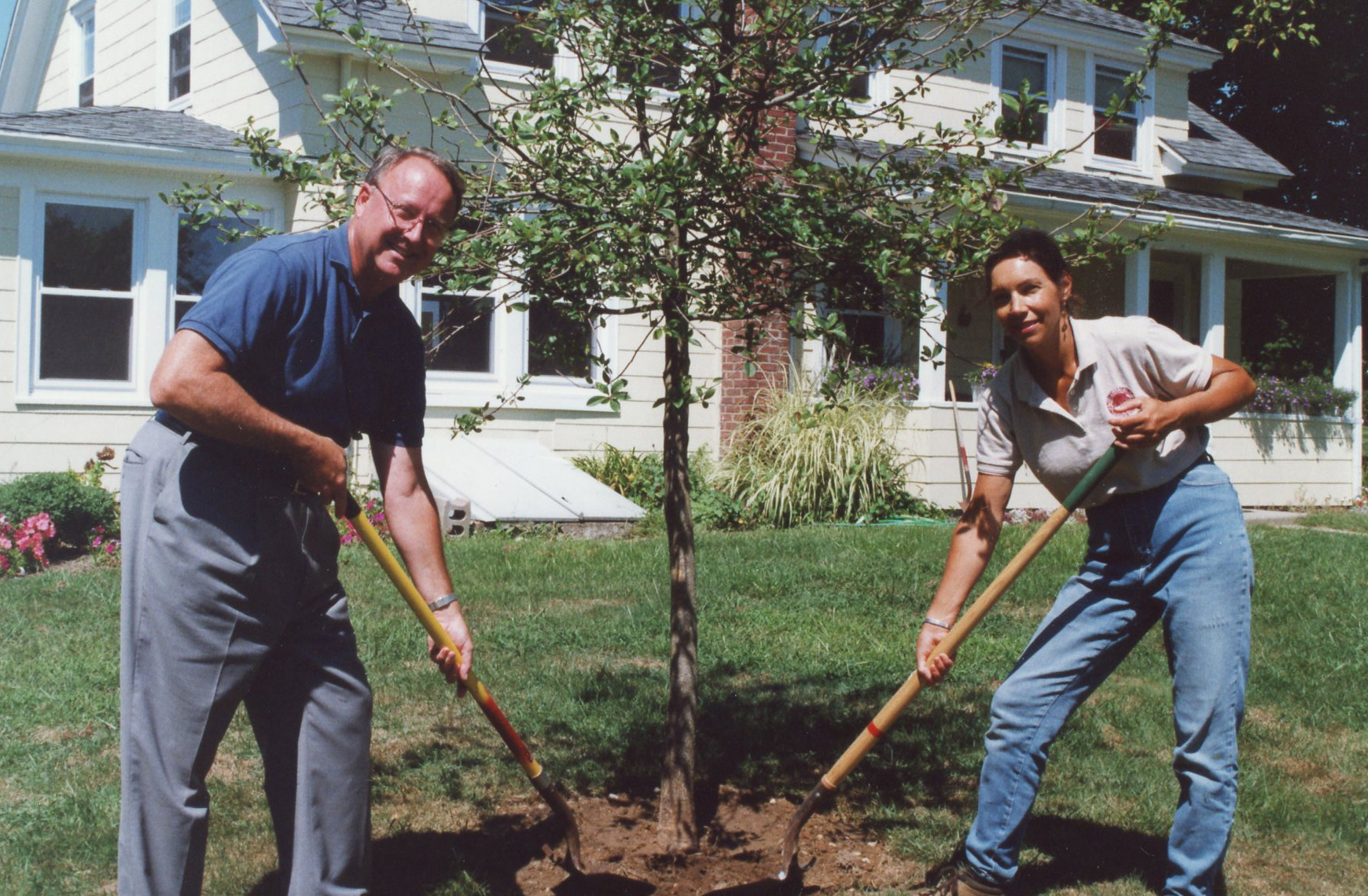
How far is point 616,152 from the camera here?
3977 mm

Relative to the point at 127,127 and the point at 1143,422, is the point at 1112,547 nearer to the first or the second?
the point at 1143,422

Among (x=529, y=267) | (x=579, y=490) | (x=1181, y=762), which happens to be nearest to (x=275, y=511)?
(x=529, y=267)

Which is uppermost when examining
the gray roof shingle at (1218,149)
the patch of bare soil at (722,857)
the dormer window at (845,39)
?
the gray roof shingle at (1218,149)

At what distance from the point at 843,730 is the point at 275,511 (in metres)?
3.02

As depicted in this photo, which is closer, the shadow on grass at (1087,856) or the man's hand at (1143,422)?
the man's hand at (1143,422)

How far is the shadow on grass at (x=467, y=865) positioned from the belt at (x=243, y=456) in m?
1.50

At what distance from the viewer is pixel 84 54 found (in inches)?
629

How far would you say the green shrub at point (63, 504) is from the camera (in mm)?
9094

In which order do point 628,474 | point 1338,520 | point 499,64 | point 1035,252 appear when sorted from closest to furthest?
point 1035,252 → point 499,64 → point 628,474 → point 1338,520

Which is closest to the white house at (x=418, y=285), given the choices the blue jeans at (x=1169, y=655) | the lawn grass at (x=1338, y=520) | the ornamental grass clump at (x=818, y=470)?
the ornamental grass clump at (x=818, y=470)

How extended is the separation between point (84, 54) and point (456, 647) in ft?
50.2

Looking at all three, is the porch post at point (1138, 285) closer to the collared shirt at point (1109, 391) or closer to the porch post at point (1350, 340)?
the porch post at point (1350, 340)

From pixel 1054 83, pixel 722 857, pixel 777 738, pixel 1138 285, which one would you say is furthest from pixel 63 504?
pixel 1054 83

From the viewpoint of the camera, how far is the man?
2811 millimetres
